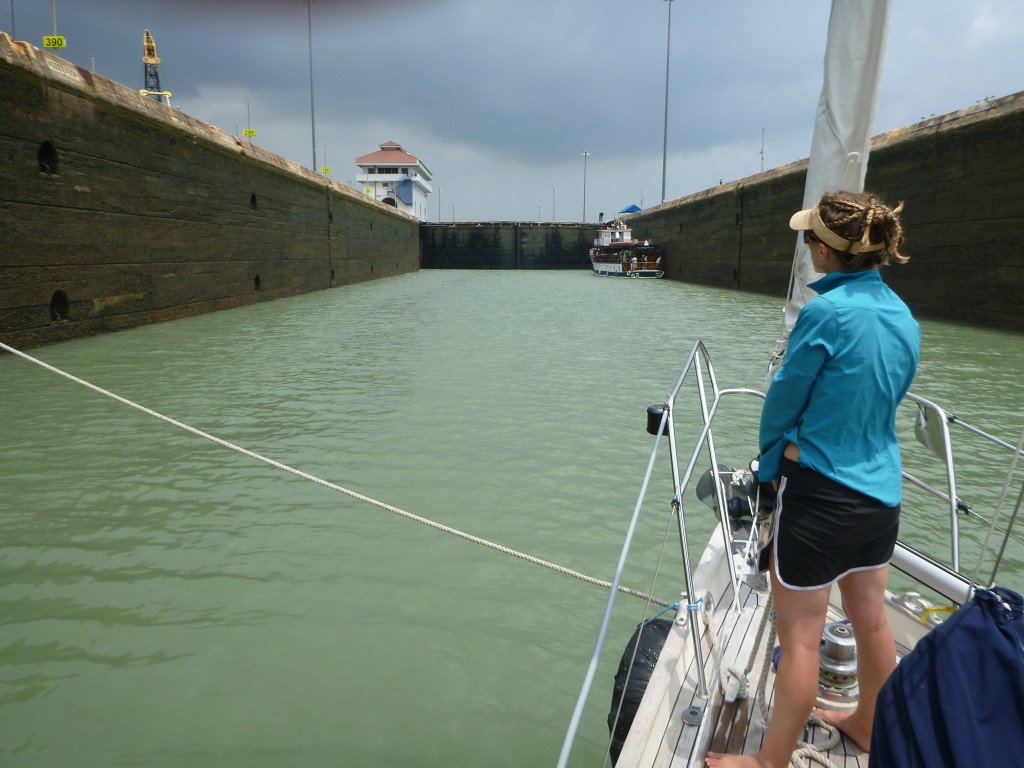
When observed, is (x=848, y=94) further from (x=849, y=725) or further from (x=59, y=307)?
(x=59, y=307)

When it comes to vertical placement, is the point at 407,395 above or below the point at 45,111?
below

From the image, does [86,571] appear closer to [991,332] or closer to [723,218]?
[991,332]

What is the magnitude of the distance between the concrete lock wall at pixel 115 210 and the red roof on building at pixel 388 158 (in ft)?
172

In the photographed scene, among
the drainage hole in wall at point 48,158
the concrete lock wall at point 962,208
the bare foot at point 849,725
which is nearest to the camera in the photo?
the bare foot at point 849,725

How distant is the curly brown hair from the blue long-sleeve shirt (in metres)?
0.04

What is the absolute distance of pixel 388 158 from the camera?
7012 centimetres

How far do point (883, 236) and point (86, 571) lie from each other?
148 inches

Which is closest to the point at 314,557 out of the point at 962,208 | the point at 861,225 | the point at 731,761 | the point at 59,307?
the point at 731,761

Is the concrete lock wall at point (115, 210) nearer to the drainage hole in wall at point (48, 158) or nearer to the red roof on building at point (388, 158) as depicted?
the drainage hole in wall at point (48, 158)

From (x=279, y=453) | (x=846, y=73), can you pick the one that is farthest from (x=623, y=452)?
(x=846, y=73)

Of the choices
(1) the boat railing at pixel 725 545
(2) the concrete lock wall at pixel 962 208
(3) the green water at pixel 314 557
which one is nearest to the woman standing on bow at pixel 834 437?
(1) the boat railing at pixel 725 545

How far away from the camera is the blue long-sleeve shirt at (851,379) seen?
5.22 ft

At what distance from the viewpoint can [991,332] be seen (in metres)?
11.8

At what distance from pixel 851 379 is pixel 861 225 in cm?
35
